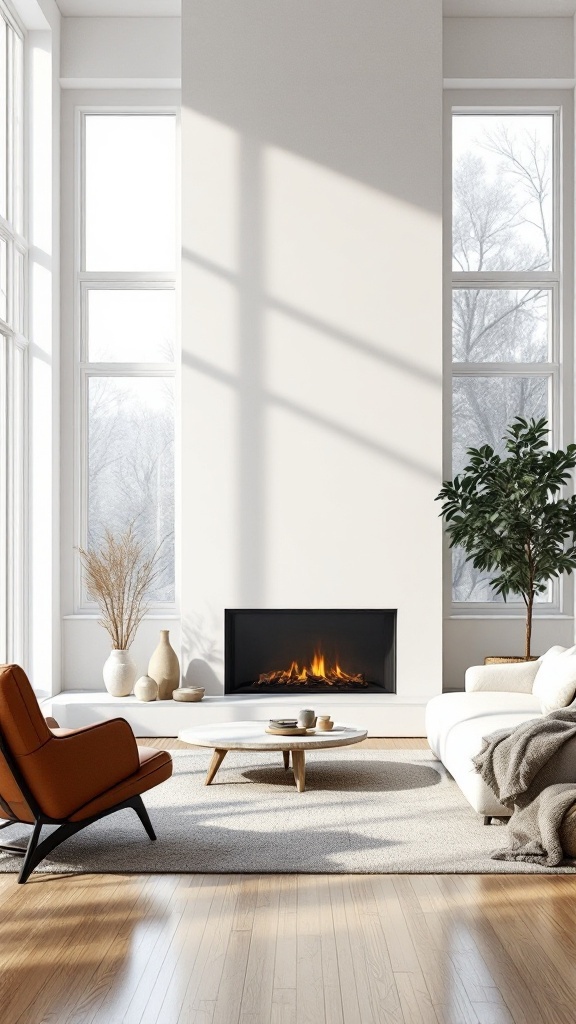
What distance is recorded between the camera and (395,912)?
3500 mm

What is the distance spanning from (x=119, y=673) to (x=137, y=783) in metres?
2.95

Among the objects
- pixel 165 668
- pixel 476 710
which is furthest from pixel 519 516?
pixel 165 668

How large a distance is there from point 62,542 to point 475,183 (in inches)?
171

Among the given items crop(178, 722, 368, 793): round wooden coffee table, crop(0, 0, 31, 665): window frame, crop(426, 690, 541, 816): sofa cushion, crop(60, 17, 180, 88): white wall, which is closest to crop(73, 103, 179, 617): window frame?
crop(60, 17, 180, 88): white wall

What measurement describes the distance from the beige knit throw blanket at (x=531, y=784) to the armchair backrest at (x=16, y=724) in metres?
1.90

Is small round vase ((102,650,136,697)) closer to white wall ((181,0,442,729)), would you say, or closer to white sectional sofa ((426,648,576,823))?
white wall ((181,0,442,729))

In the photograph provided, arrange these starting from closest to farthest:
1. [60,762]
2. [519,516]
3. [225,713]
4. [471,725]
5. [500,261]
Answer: [60,762] < [471,725] < [225,713] < [519,516] < [500,261]

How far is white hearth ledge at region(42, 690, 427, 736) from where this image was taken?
22.6ft

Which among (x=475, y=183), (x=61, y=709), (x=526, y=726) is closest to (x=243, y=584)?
(x=61, y=709)

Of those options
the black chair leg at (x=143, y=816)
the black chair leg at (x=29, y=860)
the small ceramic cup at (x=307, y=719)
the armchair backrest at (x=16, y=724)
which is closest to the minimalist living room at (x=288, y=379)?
the small ceramic cup at (x=307, y=719)

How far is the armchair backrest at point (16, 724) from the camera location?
3781 mm

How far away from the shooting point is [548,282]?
26.3ft

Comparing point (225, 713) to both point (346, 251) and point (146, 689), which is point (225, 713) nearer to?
point (146, 689)

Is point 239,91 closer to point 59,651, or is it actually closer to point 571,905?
point 59,651
